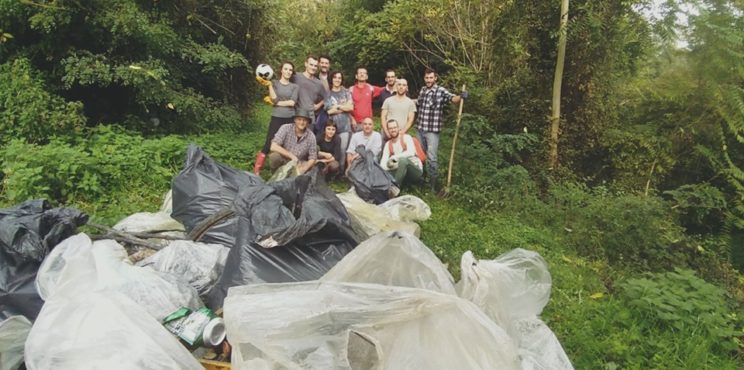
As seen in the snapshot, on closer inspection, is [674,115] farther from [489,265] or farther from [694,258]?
[489,265]

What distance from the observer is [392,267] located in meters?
2.33

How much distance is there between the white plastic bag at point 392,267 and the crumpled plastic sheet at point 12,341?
120 centimetres

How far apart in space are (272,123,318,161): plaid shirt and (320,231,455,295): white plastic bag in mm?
3214

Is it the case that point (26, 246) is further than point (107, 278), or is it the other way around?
point (26, 246)

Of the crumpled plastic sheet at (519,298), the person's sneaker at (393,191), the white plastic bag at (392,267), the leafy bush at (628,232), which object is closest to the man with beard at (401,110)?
the person's sneaker at (393,191)

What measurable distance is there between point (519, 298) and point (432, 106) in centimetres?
358

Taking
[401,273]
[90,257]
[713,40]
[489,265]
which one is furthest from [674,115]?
[90,257]

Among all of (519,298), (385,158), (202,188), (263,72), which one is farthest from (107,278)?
(263,72)

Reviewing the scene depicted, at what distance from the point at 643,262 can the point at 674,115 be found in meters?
2.70

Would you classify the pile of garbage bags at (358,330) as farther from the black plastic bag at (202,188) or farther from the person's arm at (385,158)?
the person's arm at (385,158)

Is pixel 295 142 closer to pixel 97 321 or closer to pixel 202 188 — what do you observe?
pixel 202 188

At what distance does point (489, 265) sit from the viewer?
8.80ft

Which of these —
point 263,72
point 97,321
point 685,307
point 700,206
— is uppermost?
point 263,72

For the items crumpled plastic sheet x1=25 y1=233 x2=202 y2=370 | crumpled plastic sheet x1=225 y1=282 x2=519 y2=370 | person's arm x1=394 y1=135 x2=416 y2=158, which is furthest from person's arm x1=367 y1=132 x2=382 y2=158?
crumpled plastic sheet x1=225 y1=282 x2=519 y2=370
